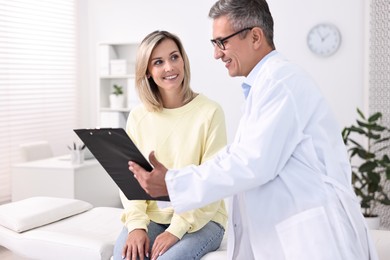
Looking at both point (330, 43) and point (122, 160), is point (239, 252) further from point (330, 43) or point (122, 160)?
point (330, 43)

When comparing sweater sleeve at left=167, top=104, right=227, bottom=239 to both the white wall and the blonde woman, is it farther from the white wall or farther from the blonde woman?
the white wall

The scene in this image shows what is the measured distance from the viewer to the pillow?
275 cm

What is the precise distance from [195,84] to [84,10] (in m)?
1.60

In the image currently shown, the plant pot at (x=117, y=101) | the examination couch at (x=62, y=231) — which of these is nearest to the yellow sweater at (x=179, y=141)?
the examination couch at (x=62, y=231)

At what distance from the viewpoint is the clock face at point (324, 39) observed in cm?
520

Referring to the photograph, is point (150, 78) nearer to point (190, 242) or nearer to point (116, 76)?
point (190, 242)

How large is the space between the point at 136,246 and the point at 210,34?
3.84 m

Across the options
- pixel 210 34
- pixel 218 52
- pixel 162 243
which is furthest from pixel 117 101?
pixel 218 52

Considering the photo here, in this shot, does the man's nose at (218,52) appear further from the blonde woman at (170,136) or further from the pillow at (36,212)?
the pillow at (36,212)

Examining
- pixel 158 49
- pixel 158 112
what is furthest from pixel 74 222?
pixel 158 49

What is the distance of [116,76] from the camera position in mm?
5926

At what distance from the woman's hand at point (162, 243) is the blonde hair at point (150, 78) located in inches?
21.4

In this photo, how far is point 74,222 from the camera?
2.93 m

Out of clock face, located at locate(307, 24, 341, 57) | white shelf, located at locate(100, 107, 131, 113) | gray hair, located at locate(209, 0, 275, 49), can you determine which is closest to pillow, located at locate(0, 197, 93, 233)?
gray hair, located at locate(209, 0, 275, 49)
